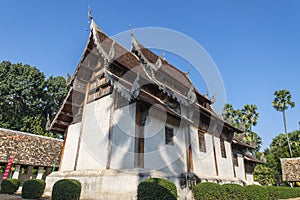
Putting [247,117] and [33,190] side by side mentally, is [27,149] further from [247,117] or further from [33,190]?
[247,117]

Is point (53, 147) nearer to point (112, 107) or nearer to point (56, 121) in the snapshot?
point (56, 121)

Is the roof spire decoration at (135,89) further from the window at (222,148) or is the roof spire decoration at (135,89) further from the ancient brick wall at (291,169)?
the ancient brick wall at (291,169)

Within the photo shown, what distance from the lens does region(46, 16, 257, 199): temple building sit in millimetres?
9758

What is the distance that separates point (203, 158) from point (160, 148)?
14.9ft

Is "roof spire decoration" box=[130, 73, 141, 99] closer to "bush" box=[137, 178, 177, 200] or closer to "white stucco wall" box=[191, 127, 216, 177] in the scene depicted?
"bush" box=[137, 178, 177, 200]

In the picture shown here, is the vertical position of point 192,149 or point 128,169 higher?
point 192,149

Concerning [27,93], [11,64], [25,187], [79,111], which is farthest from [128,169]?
[11,64]

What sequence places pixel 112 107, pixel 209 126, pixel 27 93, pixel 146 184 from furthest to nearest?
1. pixel 27 93
2. pixel 209 126
3. pixel 112 107
4. pixel 146 184

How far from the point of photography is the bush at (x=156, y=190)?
635 cm

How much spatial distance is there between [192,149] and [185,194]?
4.16 m

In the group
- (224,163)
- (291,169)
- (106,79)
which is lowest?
(224,163)

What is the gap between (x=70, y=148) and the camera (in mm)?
13828

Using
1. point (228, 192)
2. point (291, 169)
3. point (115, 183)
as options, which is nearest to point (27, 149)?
point (115, 183)

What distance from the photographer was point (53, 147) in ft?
70.3
